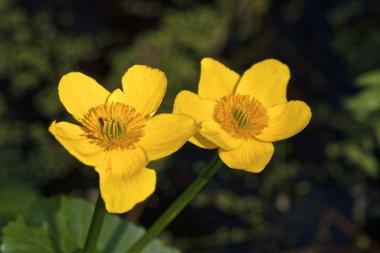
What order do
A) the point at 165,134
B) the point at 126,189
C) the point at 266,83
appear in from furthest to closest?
the point at 266,83, the point at 165,134, the point at 126,189

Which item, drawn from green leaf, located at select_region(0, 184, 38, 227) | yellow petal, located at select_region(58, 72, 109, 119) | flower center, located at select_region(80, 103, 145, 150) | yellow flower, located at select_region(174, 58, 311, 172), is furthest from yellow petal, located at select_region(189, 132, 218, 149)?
green leaf, located at select_region(0, 184, 38, 227)

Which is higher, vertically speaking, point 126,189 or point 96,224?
point 126,189

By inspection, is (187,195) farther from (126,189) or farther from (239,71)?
(239,71)

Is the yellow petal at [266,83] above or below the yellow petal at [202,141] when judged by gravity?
above

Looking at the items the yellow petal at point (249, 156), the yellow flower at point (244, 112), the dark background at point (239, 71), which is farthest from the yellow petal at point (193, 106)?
the dark background at point (239, 71)

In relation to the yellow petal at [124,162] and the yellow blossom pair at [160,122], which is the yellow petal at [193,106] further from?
the yellow petal at [124,162]

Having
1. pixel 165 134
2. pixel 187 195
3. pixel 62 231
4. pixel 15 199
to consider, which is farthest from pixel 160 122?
pixel 15 199

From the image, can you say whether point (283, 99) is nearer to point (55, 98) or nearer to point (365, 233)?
point (365, 233)
